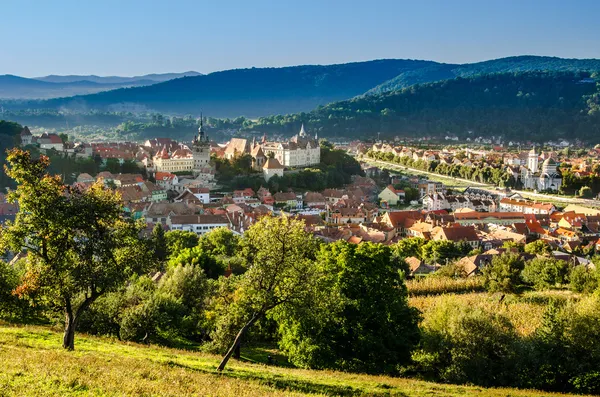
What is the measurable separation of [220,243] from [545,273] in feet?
63.2

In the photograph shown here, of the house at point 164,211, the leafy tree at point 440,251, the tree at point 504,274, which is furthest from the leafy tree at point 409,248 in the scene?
the house at point 164,211

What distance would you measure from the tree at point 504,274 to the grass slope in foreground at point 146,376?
15680 mm

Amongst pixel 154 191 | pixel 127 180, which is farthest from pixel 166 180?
pixel 127 180

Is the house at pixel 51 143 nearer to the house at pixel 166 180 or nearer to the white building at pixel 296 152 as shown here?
the house at pixel 166 180

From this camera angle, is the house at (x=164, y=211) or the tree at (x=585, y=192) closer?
the house at (x=164, y=211)

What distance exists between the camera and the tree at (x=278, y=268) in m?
12.2

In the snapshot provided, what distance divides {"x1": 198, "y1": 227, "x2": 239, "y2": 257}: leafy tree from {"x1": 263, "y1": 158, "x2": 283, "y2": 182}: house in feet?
104

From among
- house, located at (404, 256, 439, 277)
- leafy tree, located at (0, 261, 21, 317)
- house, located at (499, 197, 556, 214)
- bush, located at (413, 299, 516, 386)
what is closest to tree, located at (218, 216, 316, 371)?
bush, located at (413, 299, 516, 386)

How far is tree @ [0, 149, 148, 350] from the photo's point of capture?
11906 millimetres

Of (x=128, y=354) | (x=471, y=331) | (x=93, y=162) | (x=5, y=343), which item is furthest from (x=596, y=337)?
(x=93, y=162)

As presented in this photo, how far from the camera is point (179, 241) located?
38250 mm

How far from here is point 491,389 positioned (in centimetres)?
1385

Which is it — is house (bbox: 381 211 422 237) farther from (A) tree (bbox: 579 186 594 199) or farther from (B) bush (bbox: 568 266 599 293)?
(A) tree (bbox: 579 186 594 199)

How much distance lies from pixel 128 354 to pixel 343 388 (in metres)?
4.64
